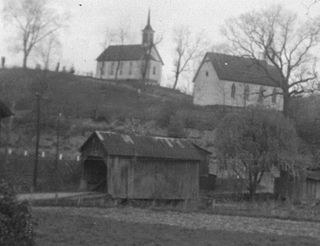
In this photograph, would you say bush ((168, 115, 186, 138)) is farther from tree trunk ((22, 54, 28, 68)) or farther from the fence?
tree trunk ((22, 54, 28, 68))

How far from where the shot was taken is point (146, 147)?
3089cm

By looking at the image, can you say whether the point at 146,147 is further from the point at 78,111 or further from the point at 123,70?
the point at 123,70

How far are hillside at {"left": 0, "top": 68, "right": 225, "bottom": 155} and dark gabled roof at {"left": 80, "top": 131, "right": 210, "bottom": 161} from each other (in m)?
10.5

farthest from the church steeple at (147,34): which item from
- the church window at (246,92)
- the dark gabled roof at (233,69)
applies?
the church window at (246,92)

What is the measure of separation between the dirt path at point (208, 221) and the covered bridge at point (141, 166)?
621 centimetres

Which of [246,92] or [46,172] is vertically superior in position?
[246,92]

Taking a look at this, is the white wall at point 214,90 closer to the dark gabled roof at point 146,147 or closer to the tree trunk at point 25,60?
the tree trunk at point 25,60

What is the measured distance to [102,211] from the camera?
22.3m

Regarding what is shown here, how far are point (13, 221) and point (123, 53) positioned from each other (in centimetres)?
7798

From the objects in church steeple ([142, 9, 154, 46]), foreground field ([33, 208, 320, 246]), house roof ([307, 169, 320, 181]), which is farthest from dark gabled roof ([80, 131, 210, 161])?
church steeple ([142, 9, 154, 46])

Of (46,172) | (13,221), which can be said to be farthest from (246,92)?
(13,221)

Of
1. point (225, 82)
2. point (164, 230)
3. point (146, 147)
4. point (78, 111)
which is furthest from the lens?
point (225, 82)

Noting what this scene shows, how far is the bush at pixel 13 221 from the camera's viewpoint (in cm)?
977

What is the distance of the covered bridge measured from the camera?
97.2 feet
